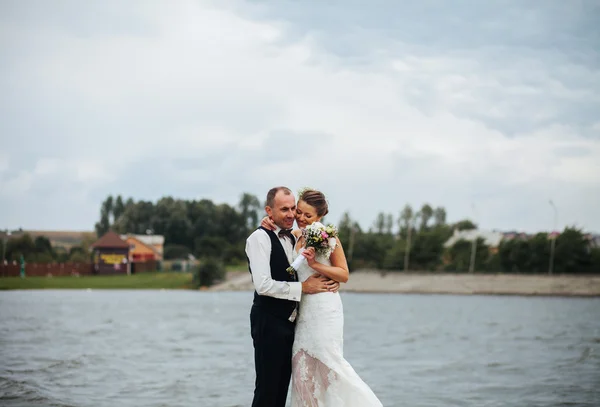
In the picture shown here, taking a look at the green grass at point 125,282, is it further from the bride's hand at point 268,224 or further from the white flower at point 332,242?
the white flower at point 332,242

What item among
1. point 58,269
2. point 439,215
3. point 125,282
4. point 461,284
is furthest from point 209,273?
point 439,215

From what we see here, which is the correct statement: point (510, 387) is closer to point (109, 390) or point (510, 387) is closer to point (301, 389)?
point (109, 390)

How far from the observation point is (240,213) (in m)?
139

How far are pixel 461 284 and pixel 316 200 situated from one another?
106351 millimetres

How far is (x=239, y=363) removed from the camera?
23734mm

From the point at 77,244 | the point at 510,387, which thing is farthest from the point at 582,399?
the point at 77,244

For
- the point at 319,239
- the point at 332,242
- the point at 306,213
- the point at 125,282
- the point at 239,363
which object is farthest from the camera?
the point at 125,282

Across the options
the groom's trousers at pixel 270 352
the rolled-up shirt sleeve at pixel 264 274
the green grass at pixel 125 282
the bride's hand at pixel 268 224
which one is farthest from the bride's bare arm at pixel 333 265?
the green grass at pixel 125 282

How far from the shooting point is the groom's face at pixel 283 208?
718 centimetres

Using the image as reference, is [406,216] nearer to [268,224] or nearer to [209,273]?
[209,273]

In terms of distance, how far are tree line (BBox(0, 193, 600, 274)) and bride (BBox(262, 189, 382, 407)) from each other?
255ft

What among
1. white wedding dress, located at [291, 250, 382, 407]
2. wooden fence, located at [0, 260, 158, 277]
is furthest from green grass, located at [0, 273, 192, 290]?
white wedding dress, located at [291, 250, 382, 407]

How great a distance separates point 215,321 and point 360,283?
71.6m

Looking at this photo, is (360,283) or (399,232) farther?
(399,232)
